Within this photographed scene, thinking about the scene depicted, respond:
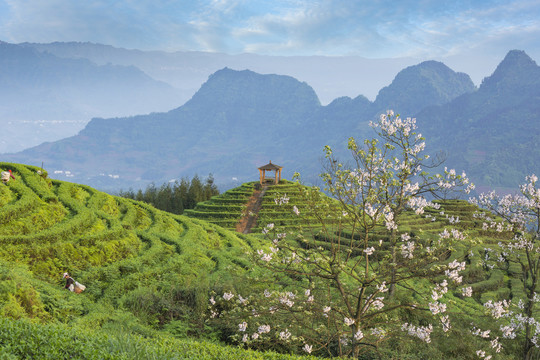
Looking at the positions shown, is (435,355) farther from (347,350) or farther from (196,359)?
(196,359)

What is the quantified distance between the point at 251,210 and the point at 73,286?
1422 inches

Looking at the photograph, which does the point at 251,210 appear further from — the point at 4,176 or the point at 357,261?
the point at 357,261

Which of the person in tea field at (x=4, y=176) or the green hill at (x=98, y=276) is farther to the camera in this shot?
the person in tea field at (x=4, y=176)

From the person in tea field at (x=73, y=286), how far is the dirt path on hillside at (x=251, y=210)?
31.4 m

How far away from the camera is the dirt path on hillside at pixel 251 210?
149 ft

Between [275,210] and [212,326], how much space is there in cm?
3829

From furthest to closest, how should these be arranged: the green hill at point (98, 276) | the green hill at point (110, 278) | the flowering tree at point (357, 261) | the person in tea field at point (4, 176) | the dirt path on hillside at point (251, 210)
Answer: the dirt path on hillside at point (251, 210), the person in tea field at point (4, 176), the flowering tree at point (357, 261), the green hill at point (110, 278), the green hill at point (98, 276)

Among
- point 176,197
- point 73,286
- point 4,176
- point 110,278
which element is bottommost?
point 110,278

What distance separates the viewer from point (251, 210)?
4862 centimetres

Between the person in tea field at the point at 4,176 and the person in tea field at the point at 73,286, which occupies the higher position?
the person in tea field at the point at 4,176

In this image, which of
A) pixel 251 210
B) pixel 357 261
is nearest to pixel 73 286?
pixel 357 261

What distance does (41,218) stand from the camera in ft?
54.8

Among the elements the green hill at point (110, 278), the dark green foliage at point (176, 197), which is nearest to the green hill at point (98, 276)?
the green hill at point (110, 278)

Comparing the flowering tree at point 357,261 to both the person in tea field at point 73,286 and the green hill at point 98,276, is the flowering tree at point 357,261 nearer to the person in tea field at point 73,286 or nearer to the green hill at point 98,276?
the green hill at point 98,276
